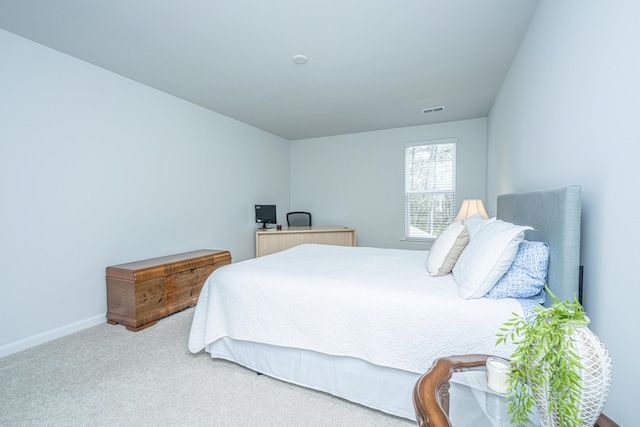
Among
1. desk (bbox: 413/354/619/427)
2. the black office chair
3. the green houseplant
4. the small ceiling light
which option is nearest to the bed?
desk (bbox: 413/354/619/427)

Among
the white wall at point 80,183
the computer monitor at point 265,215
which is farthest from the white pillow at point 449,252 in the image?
the computer monitor at point 265,215

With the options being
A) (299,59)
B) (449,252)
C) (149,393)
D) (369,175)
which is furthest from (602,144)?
(369,175)

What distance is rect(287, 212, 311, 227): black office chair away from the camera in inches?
232

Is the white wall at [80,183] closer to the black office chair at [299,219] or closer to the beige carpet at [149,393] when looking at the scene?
the beige carpet at [149,393]

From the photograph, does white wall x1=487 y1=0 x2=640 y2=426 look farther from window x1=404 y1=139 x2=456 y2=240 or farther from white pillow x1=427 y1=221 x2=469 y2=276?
window x1=404 y1=139 x2=456 y2=240

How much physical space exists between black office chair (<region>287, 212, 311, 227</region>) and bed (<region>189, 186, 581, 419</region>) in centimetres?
364

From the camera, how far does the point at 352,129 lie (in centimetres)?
533

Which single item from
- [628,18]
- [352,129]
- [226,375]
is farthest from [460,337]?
[352,129]

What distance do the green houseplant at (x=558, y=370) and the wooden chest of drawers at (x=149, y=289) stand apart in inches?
119

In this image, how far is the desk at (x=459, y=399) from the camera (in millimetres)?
741

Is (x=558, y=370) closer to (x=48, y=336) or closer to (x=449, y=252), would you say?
(x=449, y=252)

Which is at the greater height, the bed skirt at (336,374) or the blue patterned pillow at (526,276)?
the blue patterned pillow at (526,276)

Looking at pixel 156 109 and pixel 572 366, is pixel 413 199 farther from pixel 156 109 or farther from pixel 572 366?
pixel 572 366

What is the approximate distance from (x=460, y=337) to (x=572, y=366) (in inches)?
31.8
